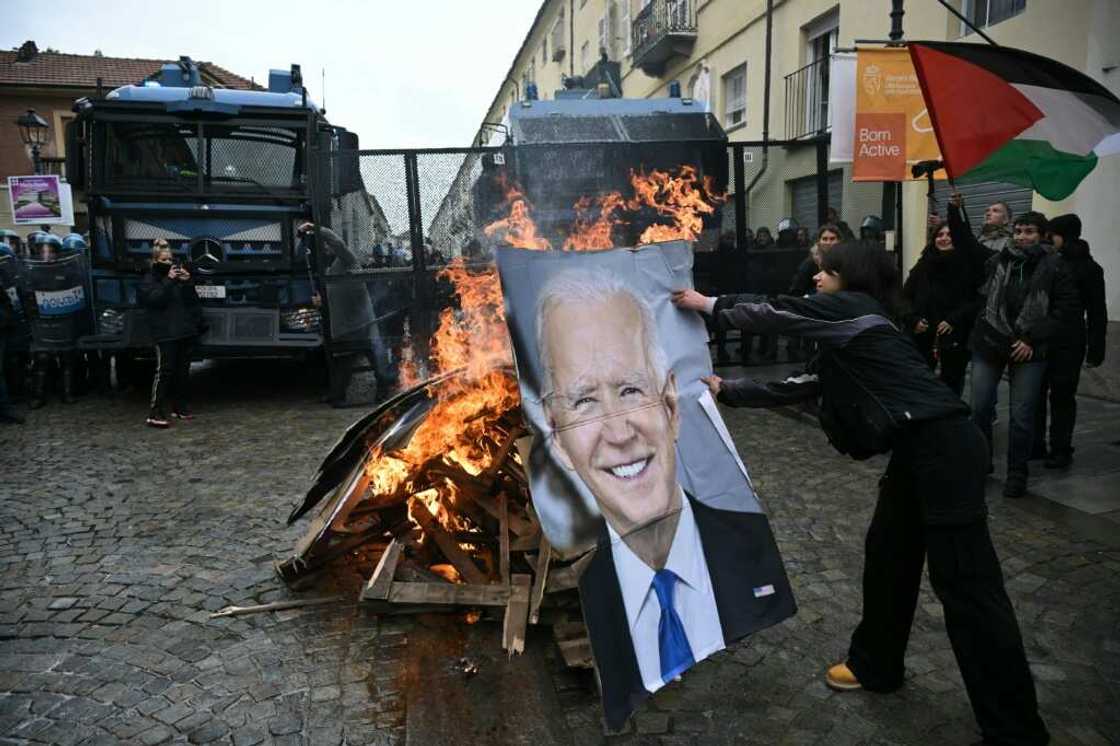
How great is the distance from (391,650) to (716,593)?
5.65ft

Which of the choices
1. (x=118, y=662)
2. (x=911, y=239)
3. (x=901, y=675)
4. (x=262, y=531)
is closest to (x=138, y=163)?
(x=262, y=531)

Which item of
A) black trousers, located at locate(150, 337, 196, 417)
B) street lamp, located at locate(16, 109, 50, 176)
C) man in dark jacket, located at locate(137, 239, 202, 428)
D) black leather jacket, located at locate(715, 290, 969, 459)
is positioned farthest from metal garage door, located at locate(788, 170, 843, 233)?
street lamp, located at locate(16, 109, 50, 176)

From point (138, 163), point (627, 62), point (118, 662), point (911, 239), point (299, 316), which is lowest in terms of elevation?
point (118, 662)

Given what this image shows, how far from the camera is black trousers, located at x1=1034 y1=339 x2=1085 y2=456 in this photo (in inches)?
240

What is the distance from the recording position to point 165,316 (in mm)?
8977

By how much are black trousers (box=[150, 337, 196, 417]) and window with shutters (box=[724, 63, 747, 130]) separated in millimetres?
14707

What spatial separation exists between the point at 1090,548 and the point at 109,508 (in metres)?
7.20

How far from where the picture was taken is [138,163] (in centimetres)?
972

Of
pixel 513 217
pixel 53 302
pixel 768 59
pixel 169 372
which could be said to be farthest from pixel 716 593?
pixel 768 59

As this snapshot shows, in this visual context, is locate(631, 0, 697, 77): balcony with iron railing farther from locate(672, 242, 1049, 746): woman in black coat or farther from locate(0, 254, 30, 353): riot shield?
locate(672, 242, 1049, 746): woman in black coat

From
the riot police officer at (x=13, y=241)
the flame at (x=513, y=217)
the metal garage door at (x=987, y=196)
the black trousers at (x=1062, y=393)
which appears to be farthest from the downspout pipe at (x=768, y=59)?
the riot police officer at (x=13, y=241)

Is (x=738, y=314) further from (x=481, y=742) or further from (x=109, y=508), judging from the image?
(x=109, y=508)

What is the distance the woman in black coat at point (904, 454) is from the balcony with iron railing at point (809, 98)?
45.0 feet

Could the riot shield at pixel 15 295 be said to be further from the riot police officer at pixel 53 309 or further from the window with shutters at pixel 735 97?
the window with shutters at pixel 735 97
